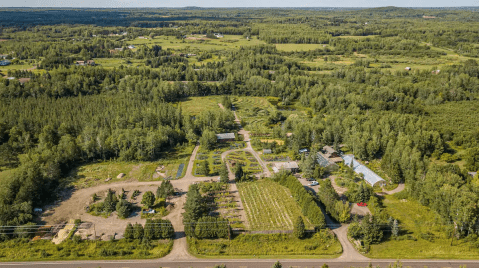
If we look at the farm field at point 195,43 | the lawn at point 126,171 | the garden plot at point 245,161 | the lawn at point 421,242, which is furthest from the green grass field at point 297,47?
the lawn at point 421,242

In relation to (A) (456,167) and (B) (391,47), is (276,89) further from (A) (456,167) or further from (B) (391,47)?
(B) (391,47)

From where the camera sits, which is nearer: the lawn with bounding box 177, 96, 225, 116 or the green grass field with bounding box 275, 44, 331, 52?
the lawn with bounding box 177, 96, 225, 116

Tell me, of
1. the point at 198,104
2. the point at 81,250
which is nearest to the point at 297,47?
the point at 198,104

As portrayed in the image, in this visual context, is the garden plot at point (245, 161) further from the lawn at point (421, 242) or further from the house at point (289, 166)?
the lawn at point (421, 242)

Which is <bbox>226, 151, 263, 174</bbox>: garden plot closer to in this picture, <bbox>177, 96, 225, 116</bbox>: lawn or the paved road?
the paved road

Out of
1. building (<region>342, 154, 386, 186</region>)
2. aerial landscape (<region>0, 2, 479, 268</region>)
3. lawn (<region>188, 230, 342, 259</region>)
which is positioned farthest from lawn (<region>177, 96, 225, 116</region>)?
lawn (<region>188, 230, 342, 259</region>)

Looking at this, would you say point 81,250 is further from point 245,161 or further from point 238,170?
point 245,161

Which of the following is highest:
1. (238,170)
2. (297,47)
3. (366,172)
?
(297,47)
